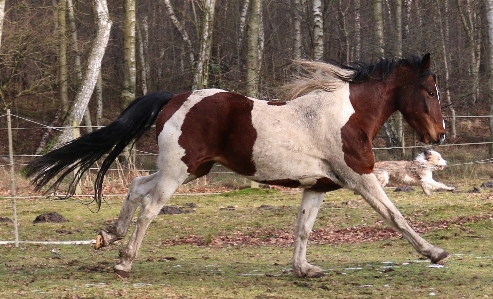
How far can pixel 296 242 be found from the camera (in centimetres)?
764

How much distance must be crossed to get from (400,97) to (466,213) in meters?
5.40

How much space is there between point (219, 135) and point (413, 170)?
11971 millimetres

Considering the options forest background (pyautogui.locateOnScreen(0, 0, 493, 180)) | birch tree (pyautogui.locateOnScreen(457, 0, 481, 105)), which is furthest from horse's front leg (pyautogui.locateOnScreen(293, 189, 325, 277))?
birch tree (pyautogui.locateOnScreen(457, 0, 481, 105))

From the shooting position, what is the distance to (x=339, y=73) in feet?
25.2

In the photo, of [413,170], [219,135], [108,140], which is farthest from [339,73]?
[413,170]

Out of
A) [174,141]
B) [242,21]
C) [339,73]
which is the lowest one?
[174,141]

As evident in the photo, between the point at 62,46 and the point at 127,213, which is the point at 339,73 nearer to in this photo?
the point at 127,213

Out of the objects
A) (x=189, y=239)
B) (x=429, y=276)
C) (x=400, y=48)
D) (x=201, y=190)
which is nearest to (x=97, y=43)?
(x=201, y=190)

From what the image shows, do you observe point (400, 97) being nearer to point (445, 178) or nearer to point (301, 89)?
point (301, 89)

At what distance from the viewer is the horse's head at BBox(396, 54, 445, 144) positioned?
7.76 m

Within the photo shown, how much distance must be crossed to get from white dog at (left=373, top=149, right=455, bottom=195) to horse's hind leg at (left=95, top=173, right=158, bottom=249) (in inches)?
442

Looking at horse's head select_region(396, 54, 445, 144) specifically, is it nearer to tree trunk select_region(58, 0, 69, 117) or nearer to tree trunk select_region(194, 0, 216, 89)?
tree trunk select_region(194, 0, 216, 89)

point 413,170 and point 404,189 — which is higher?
point 413,170

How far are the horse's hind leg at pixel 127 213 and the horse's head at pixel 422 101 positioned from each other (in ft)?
8.57
